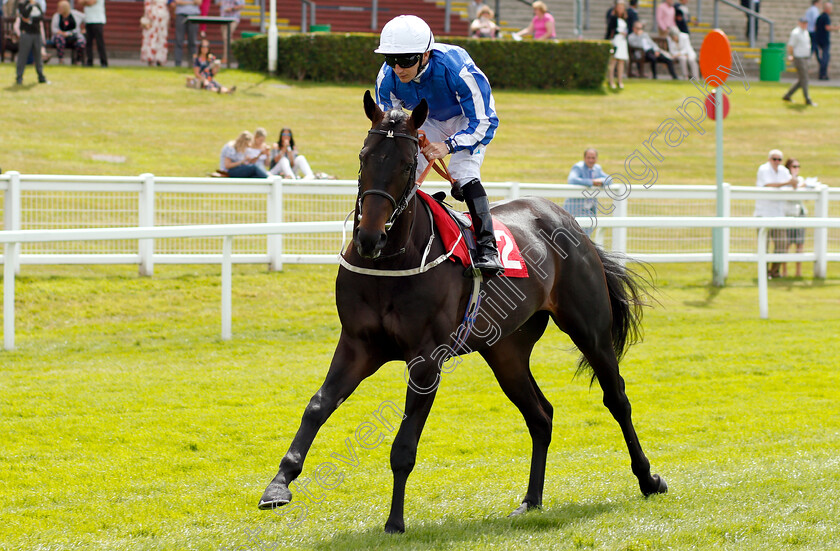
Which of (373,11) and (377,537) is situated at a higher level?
(373,11)

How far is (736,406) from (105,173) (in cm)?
1002

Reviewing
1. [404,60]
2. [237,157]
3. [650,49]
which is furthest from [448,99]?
[650,49]

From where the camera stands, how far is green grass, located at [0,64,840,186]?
51.2 feet

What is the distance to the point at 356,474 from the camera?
5.30 m

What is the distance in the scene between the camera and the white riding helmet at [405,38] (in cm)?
412

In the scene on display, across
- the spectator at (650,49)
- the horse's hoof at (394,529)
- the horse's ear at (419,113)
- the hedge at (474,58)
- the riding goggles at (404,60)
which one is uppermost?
the spectator at (650,49)

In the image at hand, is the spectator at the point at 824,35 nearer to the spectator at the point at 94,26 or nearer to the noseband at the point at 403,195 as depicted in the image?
the spectator at the point at 94,26

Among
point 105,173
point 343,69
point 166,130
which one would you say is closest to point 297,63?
point 343,69

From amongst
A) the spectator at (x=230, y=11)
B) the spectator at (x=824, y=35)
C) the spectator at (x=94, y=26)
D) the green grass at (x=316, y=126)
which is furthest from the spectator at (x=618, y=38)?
the spectator at (x=94, y=26)

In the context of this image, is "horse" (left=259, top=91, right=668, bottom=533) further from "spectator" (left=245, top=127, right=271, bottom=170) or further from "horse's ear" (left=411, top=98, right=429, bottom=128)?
"spectator" (left=245, top=127, right=271, bottom=170)

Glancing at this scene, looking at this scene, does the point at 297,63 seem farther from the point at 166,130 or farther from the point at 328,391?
the point at 328,391

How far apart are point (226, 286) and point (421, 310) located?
457 cm

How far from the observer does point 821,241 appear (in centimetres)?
1242

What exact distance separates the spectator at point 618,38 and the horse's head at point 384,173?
19.2 metres
